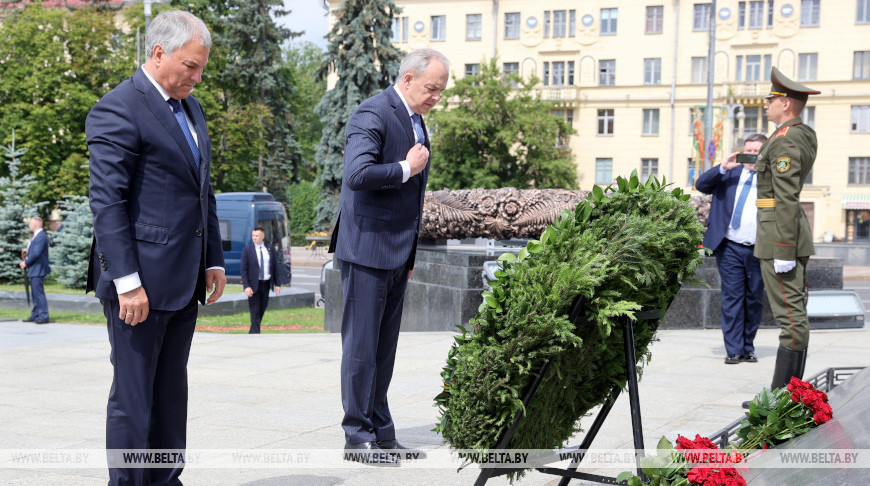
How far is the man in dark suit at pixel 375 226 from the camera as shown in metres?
4.44

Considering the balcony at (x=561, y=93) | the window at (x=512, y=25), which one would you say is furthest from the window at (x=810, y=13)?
the window at (x=512, y=25)

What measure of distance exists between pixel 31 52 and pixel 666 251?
4766 centimetres

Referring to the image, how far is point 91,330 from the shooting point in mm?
12359

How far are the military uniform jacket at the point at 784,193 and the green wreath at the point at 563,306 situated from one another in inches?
118

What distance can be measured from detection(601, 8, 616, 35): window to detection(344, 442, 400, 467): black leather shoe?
58.3 m

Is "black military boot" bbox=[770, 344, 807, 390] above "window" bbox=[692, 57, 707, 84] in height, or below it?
below

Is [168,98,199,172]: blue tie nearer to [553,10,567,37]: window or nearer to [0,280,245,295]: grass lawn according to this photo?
[0,280,245,295]: grass lawn

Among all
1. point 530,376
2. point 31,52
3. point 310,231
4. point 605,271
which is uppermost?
point 31,52

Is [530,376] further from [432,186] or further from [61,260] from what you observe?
[432,186]

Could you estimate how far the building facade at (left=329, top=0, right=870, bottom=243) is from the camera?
55.2m

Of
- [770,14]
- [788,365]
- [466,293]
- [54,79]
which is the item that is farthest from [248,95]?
[788,365]

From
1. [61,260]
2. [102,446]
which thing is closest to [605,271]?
[102,446]

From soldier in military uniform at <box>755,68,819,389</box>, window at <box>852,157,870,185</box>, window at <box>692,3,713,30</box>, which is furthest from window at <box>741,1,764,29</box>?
soldier in military uniform at <box>755,68,819,389</box>

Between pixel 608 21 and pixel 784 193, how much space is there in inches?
2207
